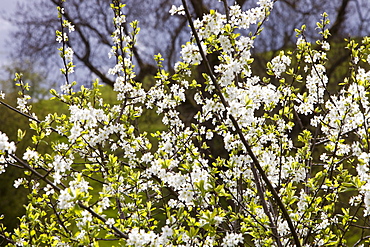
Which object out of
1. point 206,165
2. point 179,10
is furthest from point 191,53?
point 206,165

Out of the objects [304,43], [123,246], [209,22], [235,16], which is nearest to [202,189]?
[123,246]

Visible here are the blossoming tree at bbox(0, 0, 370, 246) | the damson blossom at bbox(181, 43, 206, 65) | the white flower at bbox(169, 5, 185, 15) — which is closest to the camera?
the blossoming tree at bbox(0, 0, 370, 246)

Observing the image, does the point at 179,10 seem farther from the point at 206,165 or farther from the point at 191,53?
the point at 206,165

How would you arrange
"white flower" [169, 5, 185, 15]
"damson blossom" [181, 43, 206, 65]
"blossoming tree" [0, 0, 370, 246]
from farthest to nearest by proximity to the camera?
"white flower" [169, 5, 185, 15] → "damson blossom" [181, 43, 206, 65] → "blossoming tree" [0, 0, 370, 246]

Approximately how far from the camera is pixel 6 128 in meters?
7.82

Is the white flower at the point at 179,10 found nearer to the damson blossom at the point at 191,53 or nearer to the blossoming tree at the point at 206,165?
the blossoming tree at the point at 206,165

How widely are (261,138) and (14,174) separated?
6570 millimetres

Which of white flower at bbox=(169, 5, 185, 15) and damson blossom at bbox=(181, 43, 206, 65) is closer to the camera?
damson blossom at bbox=(181, 43, 206, 65)

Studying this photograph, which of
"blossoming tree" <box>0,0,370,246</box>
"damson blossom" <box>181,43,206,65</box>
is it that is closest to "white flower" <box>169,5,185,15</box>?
"blossoming tree" <box>0,0,370,246</box>

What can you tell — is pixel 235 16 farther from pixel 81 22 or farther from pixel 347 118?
pixel 81 22

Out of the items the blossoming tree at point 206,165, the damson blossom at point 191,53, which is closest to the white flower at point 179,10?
the blossoming tree at point 206,165

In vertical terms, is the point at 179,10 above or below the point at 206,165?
above

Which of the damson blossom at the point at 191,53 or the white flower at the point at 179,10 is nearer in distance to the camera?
the damson blossom at the point at 191,53

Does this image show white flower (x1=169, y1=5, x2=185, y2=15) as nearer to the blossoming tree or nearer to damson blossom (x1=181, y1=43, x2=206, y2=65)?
the blossoming tree
